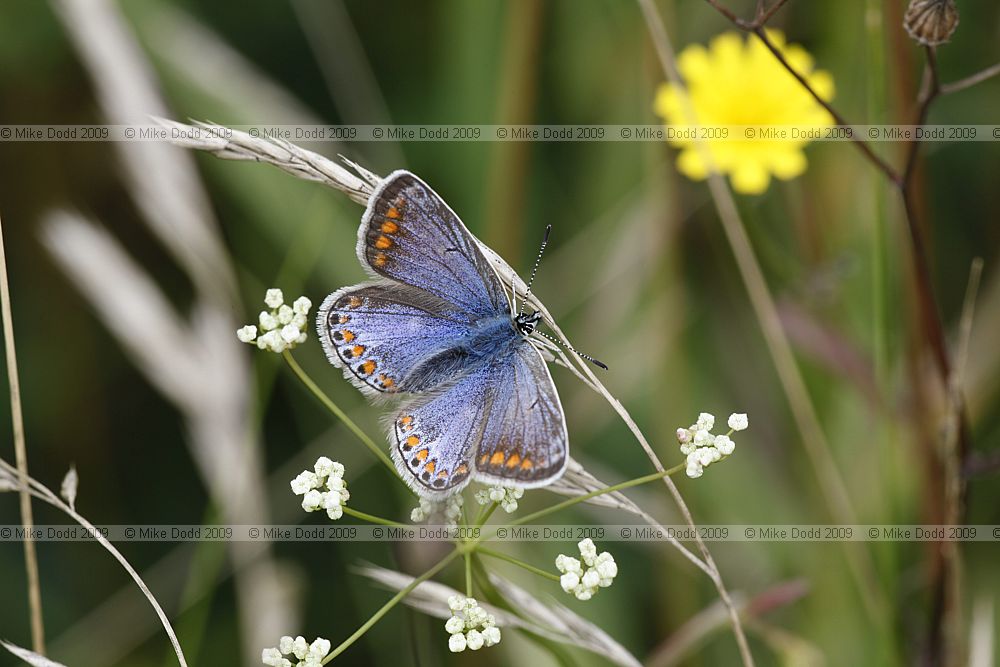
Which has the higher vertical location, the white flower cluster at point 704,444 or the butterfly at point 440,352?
the butterfly at point 440,352

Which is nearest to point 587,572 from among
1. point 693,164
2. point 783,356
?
point 783,356

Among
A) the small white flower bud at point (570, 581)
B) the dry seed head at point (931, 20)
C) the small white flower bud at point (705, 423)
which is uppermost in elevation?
the dry seed head at point (931, 20)

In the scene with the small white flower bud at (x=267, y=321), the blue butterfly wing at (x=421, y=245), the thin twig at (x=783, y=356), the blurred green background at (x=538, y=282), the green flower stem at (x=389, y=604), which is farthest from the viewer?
the blurred green background at (x=538, y=282)

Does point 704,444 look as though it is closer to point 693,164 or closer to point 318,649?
point 318,649

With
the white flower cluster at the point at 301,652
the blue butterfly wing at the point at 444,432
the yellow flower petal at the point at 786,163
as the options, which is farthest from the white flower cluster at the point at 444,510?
the yellow flower petal at the point at 786,163

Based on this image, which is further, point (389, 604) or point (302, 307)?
point (302, 307)

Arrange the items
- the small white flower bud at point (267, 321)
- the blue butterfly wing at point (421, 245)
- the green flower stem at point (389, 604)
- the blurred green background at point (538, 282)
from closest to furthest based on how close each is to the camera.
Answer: the green flower stem at point (389, 604), the small white flower bud at point (267, 321), the blue butterfly wing at point (421, 245), the blurred green background at point (538, 282)

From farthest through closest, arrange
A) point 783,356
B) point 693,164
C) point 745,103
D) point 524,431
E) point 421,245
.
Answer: point 745,103
point 693,164
point 783,356
point 421,245
point 524,431

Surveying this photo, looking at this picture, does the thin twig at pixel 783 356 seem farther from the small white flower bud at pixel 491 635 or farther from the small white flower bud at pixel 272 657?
the small white flower bud at pixel 272 657

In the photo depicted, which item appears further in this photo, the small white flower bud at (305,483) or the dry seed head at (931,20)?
the dry seed head at (931,20)
